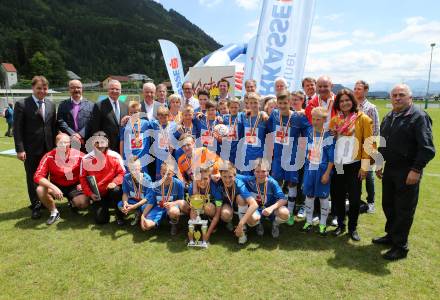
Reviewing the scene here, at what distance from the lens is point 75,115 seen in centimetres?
499

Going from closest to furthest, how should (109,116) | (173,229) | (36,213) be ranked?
(173,229)
(36,213)
(109,116)

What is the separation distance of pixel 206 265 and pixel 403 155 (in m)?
2.45

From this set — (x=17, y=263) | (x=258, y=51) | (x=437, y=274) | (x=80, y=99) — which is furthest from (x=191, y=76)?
(x=437, y=274)

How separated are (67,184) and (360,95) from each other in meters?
4.74

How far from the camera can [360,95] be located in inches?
181

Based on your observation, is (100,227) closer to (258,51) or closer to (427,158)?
(427,158)

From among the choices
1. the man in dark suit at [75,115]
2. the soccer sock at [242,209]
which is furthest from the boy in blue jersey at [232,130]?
the man in dark suit at [75,115]

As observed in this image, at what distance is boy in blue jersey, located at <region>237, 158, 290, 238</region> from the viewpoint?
3.92m

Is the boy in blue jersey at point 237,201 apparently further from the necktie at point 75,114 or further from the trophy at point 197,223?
the necktie at point 75,114

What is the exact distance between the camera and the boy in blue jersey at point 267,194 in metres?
3.92

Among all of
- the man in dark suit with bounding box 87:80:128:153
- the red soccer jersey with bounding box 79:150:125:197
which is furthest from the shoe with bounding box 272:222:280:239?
the man in dark suit with bounding box 87:80:128:153

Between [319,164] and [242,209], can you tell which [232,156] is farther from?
[319,164]

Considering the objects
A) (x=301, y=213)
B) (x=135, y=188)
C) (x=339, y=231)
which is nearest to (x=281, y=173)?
(x=301, y=213)

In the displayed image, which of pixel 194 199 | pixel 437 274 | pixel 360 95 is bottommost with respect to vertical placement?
pixel 437 274
